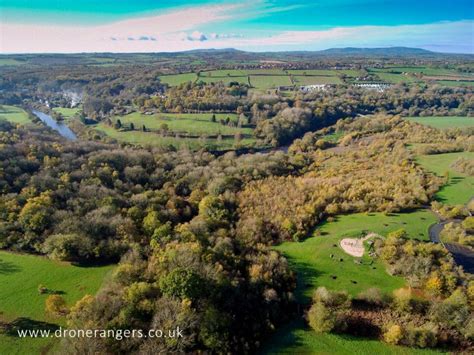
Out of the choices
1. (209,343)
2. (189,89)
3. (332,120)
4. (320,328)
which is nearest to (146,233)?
(209,343)

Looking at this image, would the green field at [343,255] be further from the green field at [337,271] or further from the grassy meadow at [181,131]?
the grassy meadow at [181,131]

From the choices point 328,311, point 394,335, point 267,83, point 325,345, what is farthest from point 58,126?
point 394,335

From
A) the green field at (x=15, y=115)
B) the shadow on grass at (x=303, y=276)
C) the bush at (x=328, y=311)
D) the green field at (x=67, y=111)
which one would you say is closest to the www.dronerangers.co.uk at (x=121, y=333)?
the bush at (x=328, y=311)

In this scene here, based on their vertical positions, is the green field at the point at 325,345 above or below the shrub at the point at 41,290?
below

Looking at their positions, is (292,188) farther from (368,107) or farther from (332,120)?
(368,107)

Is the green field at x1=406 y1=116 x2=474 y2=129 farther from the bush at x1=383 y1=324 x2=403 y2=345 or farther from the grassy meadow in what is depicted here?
the bush at x1=383 y1=324 x2=403 y2=345

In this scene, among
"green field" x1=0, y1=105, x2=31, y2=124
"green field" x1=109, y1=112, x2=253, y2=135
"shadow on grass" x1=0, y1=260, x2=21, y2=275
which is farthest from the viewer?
"green field" x1=0, y1=105, x2=31, y2=124

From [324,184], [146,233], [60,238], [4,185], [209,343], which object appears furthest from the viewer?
[324,184]

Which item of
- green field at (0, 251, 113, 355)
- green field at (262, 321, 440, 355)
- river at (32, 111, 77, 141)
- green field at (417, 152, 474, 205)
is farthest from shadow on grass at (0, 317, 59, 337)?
river at (32, 111, 77, 141)
